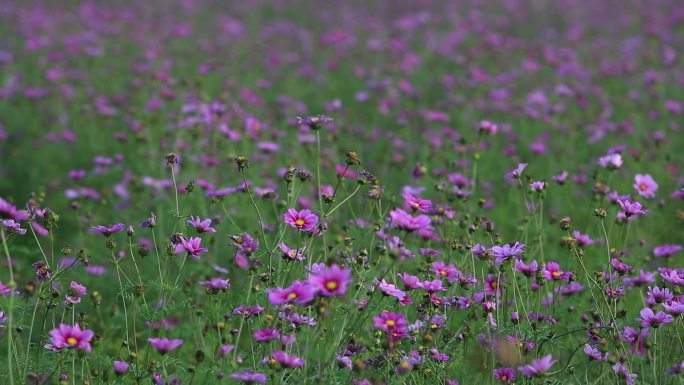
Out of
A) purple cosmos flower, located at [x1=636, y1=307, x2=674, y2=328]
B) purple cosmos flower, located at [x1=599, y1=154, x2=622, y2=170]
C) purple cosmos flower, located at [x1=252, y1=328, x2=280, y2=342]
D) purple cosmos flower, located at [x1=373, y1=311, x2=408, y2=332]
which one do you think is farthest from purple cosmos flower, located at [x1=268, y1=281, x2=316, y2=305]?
purple cosmos flower, located at [x1=599, y1=154, x2=622, y2=170]

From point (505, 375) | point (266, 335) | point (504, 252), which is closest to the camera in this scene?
point (266, 335)

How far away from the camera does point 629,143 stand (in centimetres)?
499

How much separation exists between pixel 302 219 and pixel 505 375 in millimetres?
710

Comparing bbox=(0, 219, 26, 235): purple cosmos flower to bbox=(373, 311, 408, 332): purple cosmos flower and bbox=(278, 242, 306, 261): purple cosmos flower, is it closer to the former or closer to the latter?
bbox=(278, 242, 306, 261): purple cosmos flower

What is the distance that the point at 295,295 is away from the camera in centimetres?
179

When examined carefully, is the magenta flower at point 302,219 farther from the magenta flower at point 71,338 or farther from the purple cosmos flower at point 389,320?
the magenta flower at point 71,338

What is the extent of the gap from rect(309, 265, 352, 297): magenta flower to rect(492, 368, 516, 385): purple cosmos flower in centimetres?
62

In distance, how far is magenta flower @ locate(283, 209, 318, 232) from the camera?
2164mm

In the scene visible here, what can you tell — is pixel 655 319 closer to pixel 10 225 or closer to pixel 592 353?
pixel 592 353

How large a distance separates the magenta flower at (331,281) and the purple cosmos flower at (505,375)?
62cm

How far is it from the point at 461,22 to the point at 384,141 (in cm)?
362

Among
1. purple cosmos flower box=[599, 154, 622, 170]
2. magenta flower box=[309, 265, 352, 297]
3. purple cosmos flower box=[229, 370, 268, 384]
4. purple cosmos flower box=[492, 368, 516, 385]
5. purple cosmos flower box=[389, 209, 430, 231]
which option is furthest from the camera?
purple cosmos flower box=[599, 154, 622, 170]

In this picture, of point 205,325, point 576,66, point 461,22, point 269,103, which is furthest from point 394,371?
point 461,22

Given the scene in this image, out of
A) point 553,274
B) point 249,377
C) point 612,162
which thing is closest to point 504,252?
point 553,274
